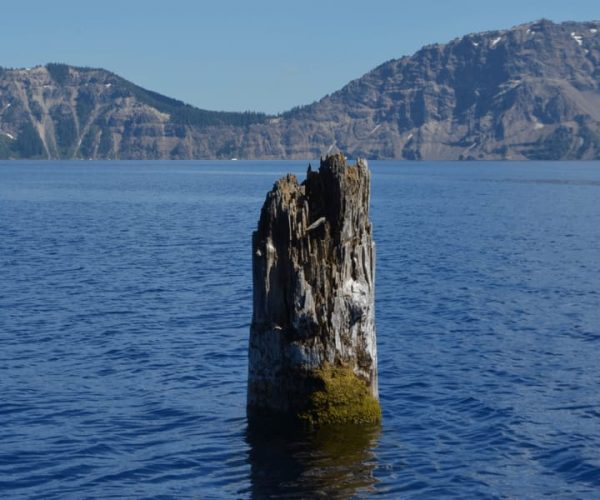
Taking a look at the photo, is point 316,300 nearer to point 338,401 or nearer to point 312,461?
point 338,401

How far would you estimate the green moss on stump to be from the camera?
2591cm

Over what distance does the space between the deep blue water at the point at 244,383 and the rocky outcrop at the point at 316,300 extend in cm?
139

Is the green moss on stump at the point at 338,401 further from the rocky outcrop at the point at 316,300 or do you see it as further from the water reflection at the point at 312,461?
the water reflection at the point at 312,461

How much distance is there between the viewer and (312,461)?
81.3ft

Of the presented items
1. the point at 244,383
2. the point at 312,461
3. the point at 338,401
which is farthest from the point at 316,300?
the point at 244,383

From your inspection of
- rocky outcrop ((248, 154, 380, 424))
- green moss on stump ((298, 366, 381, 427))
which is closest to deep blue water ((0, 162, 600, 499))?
green moss on stump ((298, 366, 381, 427))

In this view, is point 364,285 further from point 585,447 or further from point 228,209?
point 228,209

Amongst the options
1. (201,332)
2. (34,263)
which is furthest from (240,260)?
(201,332)

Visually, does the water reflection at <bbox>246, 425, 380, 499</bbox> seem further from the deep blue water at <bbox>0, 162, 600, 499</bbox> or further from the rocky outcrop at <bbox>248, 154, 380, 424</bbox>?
the rocky outcrop at <bbox>248, 154, 380, 424</bbox>

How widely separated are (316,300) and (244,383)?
26.8 ft

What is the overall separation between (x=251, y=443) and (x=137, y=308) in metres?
22.1

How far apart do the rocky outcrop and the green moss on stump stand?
0.03m

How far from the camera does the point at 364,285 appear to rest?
85.9ft

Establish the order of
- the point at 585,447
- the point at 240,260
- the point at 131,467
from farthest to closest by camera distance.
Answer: the point at 240,260, the point at 585,447, the point at 131,467
